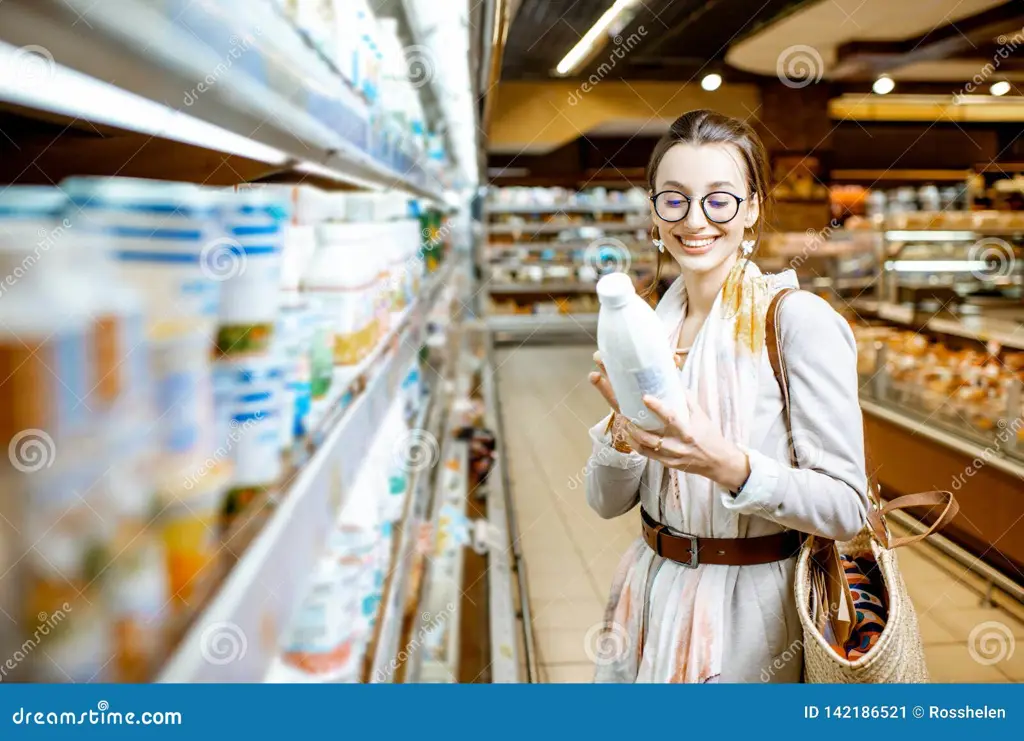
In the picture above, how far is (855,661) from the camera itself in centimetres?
100

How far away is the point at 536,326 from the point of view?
10.9m

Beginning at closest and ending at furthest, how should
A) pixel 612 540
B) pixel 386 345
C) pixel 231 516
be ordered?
pixel 231 516, pixel 386 345, pixel 612 540

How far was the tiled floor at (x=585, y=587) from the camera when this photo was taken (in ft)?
8.71

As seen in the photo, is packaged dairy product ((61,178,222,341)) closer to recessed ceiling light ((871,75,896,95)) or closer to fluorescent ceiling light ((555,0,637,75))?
fluorescent ceiling light ((555,0,637,75))

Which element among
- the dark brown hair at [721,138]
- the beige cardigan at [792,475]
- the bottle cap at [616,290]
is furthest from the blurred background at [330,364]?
the bottle cap at [616,290]

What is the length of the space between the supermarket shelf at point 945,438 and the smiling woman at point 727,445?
214 cm

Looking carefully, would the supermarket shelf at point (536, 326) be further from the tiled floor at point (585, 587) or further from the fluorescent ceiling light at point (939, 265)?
the tiled floor at point (585, 587)

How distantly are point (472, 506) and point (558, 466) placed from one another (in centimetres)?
132

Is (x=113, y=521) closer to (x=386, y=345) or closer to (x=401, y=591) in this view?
(x=386, y=345)

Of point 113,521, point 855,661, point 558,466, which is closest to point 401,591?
point 855,661

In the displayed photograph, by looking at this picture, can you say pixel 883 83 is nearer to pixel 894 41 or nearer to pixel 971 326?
pixel 894 41

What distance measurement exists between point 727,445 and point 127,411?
0.61 metres

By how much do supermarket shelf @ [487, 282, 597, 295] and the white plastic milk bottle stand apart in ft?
34.5

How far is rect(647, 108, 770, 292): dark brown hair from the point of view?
1.04 m
